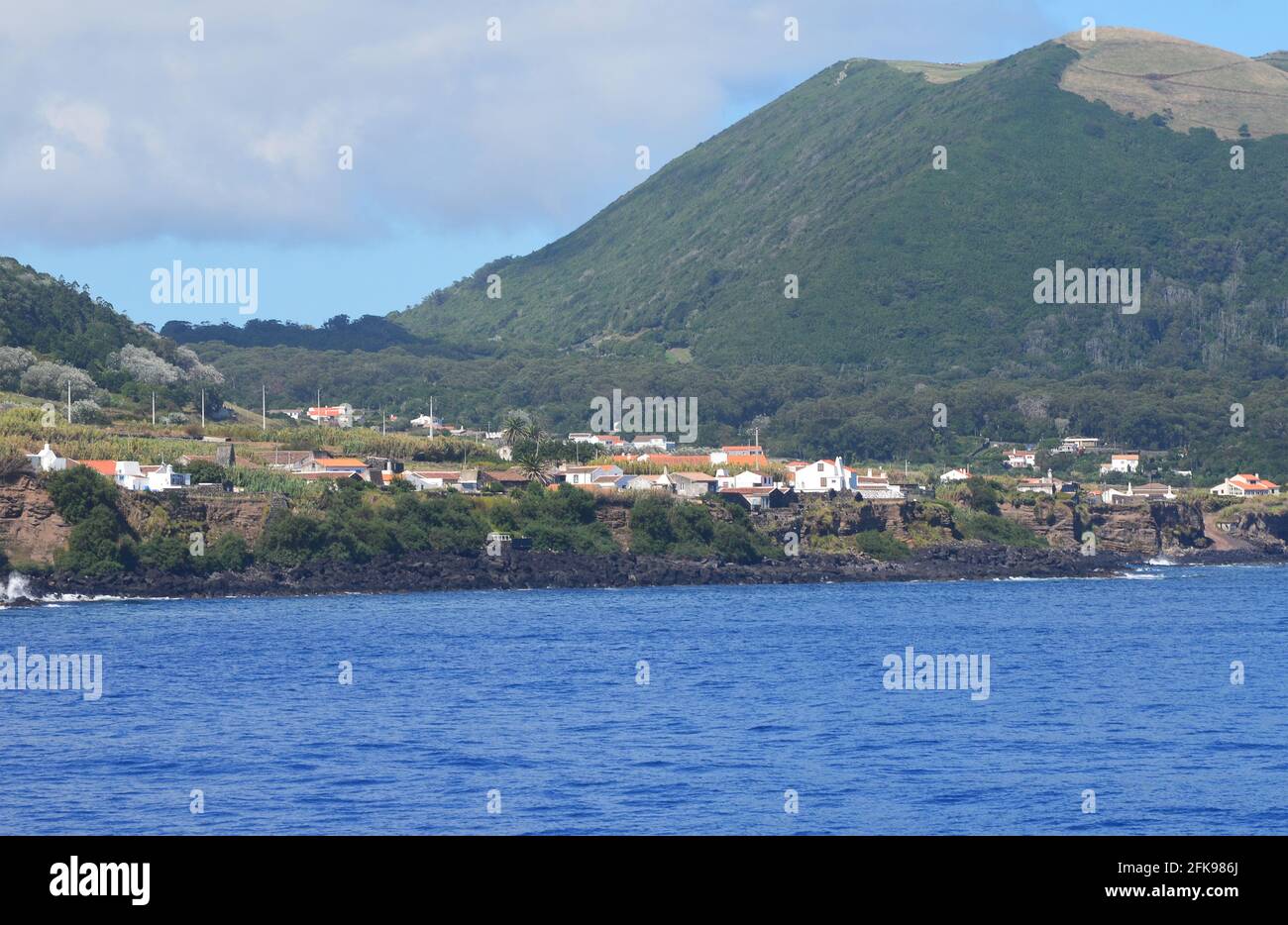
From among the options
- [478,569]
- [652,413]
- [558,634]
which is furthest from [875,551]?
[652,413]

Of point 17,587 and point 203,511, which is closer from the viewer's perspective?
point 17,587

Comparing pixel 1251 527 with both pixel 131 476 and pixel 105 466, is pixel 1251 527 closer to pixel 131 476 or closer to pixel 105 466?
pixel 131 476

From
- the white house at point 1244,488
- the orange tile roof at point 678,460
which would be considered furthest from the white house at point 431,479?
the white house at point 1244,488

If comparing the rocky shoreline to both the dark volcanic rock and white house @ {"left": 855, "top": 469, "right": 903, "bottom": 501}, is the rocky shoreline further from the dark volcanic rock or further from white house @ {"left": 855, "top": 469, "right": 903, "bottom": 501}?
white house @ {"left": 855, "top": 469, "right": 903, "bottom": 501}

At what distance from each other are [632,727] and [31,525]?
149 feet

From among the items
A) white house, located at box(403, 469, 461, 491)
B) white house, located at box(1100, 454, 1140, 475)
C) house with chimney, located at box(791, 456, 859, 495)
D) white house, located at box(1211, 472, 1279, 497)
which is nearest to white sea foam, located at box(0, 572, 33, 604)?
white house, located at box(403, 469, 461, 491)

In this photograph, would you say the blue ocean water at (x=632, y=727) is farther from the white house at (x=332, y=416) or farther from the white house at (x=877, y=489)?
the white house at (x=332, y=416)

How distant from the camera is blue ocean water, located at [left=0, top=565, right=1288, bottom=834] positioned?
80.4 feet

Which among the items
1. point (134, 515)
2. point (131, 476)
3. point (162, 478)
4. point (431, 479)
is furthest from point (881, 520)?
point (134, 515)

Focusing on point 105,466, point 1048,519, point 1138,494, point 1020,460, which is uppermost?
point 1020,460

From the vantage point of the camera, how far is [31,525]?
7150 centimetres

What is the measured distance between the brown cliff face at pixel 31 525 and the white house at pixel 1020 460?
9562 cm

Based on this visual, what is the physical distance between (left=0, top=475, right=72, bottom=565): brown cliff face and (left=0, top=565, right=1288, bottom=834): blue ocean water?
9.07m

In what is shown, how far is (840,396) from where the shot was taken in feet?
630
